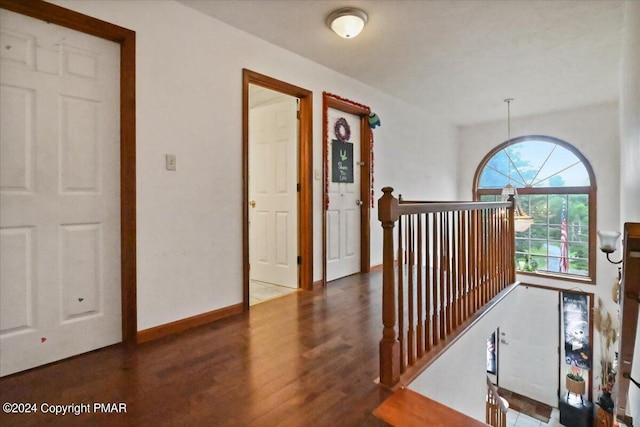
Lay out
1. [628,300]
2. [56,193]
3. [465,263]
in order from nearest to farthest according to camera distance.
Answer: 1. [628,300]
2. [56,193]
3. [465,263]

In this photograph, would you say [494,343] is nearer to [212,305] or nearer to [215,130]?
[212,305]

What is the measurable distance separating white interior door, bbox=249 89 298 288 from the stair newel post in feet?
5.59

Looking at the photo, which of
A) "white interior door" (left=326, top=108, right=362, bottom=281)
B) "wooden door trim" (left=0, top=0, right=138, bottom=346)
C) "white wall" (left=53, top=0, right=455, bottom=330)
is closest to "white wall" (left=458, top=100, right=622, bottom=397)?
"white interior door" (left=326, top=108, right=362, bottom=281)

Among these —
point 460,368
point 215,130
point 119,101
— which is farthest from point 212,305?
point 460,368

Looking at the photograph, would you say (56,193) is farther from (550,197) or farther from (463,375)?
(550,197)

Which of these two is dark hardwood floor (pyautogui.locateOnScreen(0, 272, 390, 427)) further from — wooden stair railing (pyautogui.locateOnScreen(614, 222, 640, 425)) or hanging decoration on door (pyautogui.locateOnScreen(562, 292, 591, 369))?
hanging decoration on door (pyautogui.locateOnScreen(562, 292, 591, 369))

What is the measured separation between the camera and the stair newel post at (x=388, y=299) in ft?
5.35

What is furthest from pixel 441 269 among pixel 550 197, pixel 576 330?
pixel 576 330

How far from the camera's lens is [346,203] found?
12.3ft

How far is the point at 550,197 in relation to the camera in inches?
214

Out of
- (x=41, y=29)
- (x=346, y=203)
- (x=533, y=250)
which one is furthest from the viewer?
(x=533, y=250)

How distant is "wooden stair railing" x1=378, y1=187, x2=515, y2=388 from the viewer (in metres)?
1.69

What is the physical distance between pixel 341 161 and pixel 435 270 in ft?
6.17

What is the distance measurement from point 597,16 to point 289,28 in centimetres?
232
